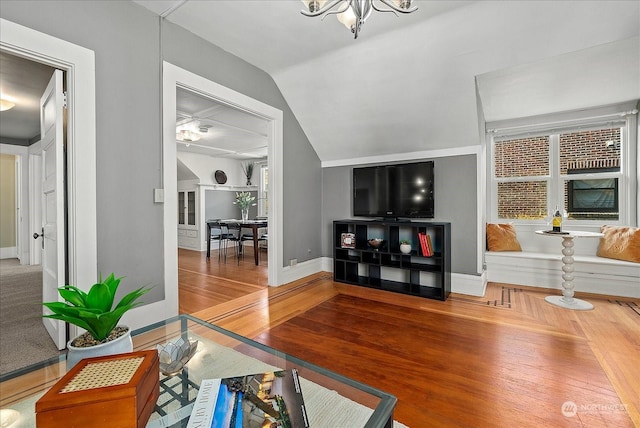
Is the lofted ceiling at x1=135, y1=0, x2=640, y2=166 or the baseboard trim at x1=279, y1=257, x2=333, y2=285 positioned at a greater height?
the lofted ceiling at x1=135, y1=0, x2=640, y2=166

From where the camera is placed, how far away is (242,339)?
1.29m

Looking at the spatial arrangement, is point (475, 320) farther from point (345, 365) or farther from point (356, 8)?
point (356, 8)

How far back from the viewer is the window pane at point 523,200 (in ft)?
14.0

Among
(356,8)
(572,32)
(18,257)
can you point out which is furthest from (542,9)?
(18,257)

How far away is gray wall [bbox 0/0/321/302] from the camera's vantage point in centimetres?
203

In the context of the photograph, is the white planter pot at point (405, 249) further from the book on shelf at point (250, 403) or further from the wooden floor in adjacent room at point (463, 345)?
the book on shelf at point (250, 403)

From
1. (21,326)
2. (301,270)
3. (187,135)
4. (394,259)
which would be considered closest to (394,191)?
(394,259)

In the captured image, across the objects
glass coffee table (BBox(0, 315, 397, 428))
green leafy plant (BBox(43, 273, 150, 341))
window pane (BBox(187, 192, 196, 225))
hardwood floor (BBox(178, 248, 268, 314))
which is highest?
window pane (BBox(187, 192, 196, 225))

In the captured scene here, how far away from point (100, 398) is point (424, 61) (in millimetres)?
3341

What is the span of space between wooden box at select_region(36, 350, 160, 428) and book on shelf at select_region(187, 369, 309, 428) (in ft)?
0.53

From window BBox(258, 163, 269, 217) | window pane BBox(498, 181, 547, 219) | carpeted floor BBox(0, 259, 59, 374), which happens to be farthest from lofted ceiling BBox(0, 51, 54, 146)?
window pane BBox(498, 181, 547, 219)

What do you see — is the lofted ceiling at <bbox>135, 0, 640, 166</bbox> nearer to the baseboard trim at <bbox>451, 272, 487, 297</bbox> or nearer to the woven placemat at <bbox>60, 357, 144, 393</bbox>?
the baseboard trim at <bbox>451, 272, 487, 297</bbox>

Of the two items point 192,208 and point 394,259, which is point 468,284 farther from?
point 192,208

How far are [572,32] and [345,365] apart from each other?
3144mm
